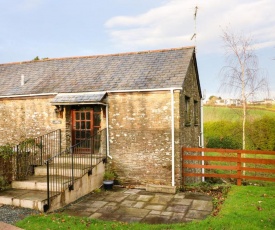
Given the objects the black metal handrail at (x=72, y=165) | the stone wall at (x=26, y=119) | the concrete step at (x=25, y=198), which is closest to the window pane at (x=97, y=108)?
the black metal handrail at (x=72, y=165)

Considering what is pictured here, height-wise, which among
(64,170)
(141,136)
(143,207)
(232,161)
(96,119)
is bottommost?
(143,207)

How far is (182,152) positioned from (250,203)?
3.51 meters

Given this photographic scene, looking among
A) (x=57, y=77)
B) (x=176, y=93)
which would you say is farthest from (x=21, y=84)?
(x=176, y=93)

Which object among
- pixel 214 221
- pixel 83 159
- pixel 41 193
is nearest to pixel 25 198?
pixel 41 193

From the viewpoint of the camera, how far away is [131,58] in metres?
14.0

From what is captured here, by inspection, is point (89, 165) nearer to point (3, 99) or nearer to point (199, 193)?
point (199, 193)

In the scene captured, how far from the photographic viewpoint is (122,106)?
1159 centimetres

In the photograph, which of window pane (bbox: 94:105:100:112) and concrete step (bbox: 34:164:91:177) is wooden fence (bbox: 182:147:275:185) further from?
window pane (bbox: 94:105:100:112)

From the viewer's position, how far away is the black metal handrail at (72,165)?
28.6 feet

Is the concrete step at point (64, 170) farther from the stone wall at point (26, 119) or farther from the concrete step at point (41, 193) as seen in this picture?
the stone wall at point (26, 119)

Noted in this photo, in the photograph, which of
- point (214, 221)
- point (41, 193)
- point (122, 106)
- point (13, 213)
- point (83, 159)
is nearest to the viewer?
point (214, 221)

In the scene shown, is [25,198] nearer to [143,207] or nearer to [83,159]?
[83,159]

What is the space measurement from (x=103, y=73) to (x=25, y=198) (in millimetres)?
7306

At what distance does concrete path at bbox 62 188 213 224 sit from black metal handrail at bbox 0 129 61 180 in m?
2.82
